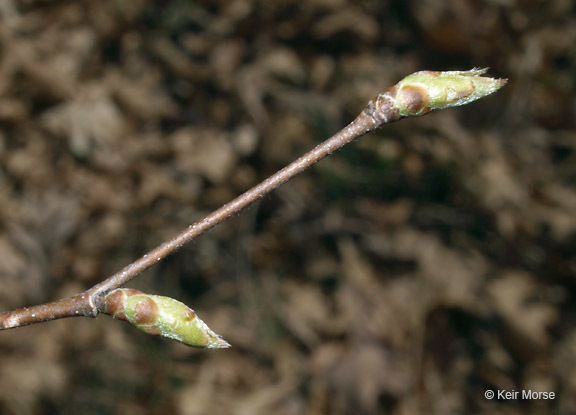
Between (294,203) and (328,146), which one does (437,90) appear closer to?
(328,146)

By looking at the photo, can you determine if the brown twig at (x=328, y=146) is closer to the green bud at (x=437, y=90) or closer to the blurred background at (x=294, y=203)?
the green bud at (x=437, y=90)

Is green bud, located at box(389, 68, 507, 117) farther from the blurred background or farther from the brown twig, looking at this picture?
the blurred background

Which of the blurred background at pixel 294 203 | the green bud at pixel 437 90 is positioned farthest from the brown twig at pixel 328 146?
the blurred background at pixel 294 203

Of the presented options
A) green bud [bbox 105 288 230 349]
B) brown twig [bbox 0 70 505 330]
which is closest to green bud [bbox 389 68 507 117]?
brown twig [bbox 0 70 505 330]

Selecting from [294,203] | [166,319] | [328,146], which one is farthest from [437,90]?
[294,203]

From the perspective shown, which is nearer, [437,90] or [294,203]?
[437,90]

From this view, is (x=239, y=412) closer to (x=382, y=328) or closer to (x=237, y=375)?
(x=237, y=375)
